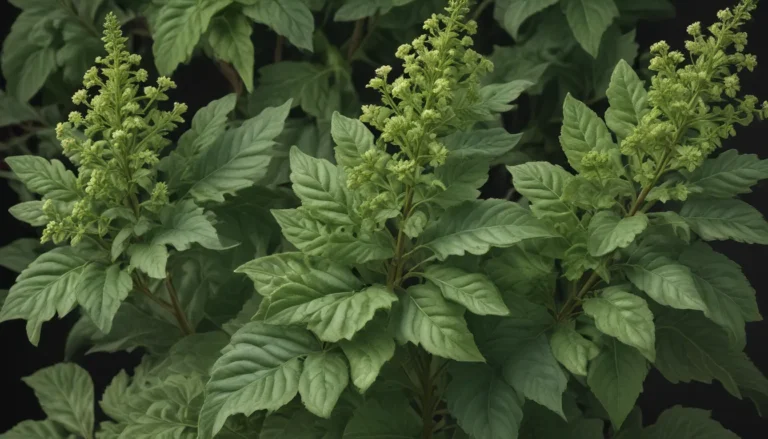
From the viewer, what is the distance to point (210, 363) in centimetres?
132

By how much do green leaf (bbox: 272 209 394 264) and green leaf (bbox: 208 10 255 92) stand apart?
381 mm

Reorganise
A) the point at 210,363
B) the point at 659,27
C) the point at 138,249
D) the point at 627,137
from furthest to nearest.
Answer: the point at 659,27, the point at 210,363, the point at 138,249, the point at 627,137

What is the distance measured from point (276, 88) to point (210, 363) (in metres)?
0.50

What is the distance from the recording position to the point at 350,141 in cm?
109

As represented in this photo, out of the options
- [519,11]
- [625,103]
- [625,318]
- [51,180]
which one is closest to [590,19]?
[519,11]

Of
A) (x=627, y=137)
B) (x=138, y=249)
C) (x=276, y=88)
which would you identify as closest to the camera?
(x=627, y=137)

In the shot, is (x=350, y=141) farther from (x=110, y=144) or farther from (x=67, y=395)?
(x=67, y=395)

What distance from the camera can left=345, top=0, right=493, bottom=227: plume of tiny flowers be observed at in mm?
999

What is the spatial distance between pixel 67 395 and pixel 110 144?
0.57 meters

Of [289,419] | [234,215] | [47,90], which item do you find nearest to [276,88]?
[234,215]

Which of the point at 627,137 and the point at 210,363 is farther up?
the point at 627,137

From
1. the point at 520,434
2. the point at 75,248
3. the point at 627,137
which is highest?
the point at 627,137

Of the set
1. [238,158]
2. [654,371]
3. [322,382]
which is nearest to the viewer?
[322,382]

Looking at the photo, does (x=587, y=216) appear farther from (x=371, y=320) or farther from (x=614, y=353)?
(x=371, y=320)
